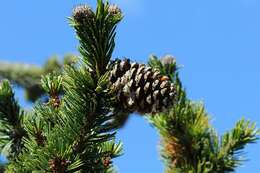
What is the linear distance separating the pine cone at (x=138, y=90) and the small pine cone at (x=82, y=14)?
0.42 feet

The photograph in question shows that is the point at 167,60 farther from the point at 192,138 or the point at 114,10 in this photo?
the point at 114,10

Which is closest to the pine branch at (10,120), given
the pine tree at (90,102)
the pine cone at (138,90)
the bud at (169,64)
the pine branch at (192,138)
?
the pine tree at (90,102)

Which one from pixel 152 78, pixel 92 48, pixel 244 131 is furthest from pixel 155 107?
pixel 244 131

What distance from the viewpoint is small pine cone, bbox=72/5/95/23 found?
1269 millimetres

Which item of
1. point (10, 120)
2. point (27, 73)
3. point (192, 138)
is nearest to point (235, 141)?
point (192, 138)

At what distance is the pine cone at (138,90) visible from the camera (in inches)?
52.6

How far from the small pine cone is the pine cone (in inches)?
5.0

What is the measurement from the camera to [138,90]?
135 centimetres

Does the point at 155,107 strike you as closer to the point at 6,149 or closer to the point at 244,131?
the point at 6,149

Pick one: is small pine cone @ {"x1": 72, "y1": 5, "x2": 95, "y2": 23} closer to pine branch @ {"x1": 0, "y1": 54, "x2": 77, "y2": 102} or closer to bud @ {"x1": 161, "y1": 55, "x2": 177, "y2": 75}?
bud @ {"x1": 161, "y1": 55, "x2": 177, "y2": 75}

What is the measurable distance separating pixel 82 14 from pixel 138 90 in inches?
8.2

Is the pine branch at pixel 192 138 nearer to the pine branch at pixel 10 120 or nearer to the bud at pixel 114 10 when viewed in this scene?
the pine branch at pixel 10 120

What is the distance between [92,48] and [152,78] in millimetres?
→ 160

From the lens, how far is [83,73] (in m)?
1.31
